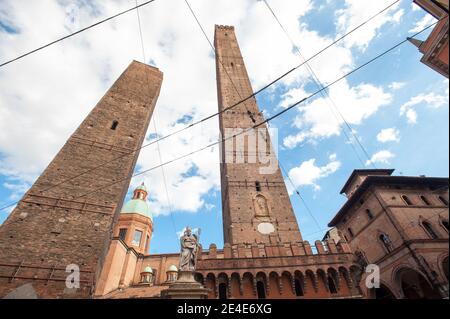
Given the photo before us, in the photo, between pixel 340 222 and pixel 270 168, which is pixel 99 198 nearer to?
pixel 270 168

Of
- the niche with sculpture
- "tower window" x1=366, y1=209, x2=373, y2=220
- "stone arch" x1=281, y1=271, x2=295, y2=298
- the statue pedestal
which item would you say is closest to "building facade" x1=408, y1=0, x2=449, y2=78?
the statue pedestal

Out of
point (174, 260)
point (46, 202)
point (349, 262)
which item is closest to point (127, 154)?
point (46, 202)

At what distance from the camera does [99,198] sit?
10797mm

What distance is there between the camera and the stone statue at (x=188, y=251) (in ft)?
25.9

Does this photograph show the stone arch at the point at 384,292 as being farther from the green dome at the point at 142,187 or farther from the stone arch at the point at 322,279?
the green dome at the point at 142,187

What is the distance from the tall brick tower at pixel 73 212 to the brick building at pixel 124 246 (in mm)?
35

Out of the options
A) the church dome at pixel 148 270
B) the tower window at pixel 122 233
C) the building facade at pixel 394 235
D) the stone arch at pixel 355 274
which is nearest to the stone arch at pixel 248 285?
the stone arch at pixel 355 274

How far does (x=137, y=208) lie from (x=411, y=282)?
26.3m

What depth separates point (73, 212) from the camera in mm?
10008
